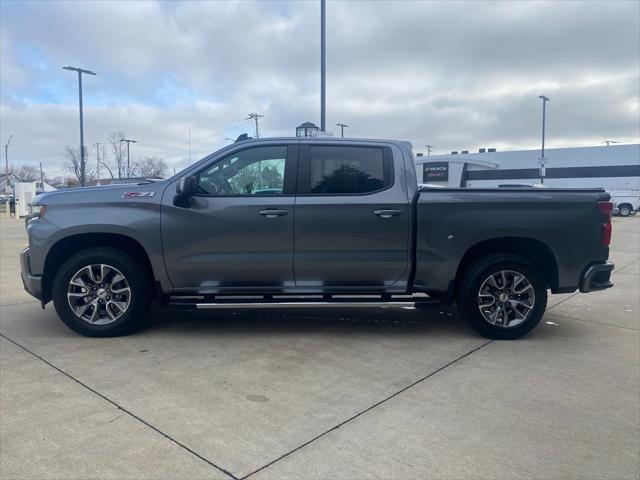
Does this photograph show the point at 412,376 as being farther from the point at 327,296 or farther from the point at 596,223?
the point at 596,223

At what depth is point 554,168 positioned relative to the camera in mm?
59750

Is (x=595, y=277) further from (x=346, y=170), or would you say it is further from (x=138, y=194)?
(x=138, y=194)

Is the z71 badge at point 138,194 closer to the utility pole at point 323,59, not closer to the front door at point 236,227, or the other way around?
the front door at point 236,227

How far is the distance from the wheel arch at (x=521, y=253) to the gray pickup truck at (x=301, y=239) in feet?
0.16

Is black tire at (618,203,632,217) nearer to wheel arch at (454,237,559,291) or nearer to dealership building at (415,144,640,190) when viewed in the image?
dealership building at (415,144,640,190)

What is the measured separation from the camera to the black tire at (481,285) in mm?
5262

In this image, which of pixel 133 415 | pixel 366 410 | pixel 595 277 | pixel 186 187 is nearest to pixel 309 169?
pixel 186 187

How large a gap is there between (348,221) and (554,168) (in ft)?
200

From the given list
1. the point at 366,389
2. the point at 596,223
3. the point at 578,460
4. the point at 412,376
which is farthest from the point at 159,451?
the point at 596,223

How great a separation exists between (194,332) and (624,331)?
4717 mm

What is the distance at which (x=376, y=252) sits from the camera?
520 cm

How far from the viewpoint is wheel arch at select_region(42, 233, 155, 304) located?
5.20 meters

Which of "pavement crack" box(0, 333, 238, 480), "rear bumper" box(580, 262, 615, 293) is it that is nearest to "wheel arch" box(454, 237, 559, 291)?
"rear bumper" box(580, 262, 615, 293)

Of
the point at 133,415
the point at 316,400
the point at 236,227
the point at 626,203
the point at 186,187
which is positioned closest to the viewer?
the point at 133,415
